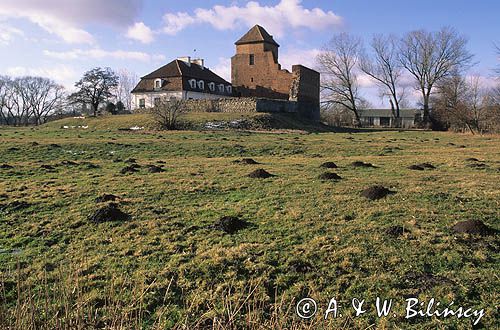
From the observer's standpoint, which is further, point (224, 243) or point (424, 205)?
point (424, 205)

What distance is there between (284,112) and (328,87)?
64.0 feet

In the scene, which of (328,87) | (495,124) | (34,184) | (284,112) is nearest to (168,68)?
(284,112)

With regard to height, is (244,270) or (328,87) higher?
(328,87)

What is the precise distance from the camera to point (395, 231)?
8266 millimetres

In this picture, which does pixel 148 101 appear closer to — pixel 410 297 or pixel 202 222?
pixel 202 222

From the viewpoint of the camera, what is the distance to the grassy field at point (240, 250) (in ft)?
18.4

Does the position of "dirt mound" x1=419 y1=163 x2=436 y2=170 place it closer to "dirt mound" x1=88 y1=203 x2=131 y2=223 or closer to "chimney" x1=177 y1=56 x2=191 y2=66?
"dirt mound" x1=88 y1=203 x2=131 y2=223

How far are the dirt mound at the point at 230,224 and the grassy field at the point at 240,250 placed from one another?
155 millimetres

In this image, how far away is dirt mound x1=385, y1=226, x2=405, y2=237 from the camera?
8.17m

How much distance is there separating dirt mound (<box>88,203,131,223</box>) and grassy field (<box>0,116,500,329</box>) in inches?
6.2

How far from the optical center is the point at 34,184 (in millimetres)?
13336

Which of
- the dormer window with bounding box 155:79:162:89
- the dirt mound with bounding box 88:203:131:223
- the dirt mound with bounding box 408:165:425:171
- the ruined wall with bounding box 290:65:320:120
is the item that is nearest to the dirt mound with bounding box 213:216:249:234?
the dirt mound with bounding box 88:203:131:223

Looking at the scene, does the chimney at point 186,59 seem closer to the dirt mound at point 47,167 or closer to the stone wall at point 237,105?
the stone wall at point 237,105

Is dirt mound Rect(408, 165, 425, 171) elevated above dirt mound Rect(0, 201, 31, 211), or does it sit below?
above
